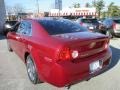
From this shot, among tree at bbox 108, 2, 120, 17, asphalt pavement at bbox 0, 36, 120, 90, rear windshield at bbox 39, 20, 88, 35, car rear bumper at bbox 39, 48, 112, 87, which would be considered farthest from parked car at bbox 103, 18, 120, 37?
tree at bbox 108, 2, 120, 17

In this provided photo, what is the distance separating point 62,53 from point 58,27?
1374mm

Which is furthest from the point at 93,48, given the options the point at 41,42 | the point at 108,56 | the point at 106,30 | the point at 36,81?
the point at 106,30

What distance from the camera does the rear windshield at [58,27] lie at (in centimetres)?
538

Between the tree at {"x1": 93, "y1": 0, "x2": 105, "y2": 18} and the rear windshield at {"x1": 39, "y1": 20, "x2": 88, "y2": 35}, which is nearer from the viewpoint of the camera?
the rear windshield at {"x1": 39, "y1": 20, "x2": 88, "y2": 35}

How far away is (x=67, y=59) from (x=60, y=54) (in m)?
0.17

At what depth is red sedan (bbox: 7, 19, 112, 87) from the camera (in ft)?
14.4

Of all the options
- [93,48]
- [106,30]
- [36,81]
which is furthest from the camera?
[106,30]

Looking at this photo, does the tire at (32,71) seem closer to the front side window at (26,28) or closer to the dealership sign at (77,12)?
the front side window at (26,28)

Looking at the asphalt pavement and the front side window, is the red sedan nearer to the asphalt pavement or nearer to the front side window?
the front side window

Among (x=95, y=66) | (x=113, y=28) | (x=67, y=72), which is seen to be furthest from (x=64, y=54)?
(x=113, y=28)

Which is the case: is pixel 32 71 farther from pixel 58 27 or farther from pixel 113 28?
pixel 113 28

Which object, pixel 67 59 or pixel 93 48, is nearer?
pixel 67 59

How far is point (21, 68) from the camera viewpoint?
6.91 m

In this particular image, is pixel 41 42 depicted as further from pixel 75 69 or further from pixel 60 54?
pixel 75 69
